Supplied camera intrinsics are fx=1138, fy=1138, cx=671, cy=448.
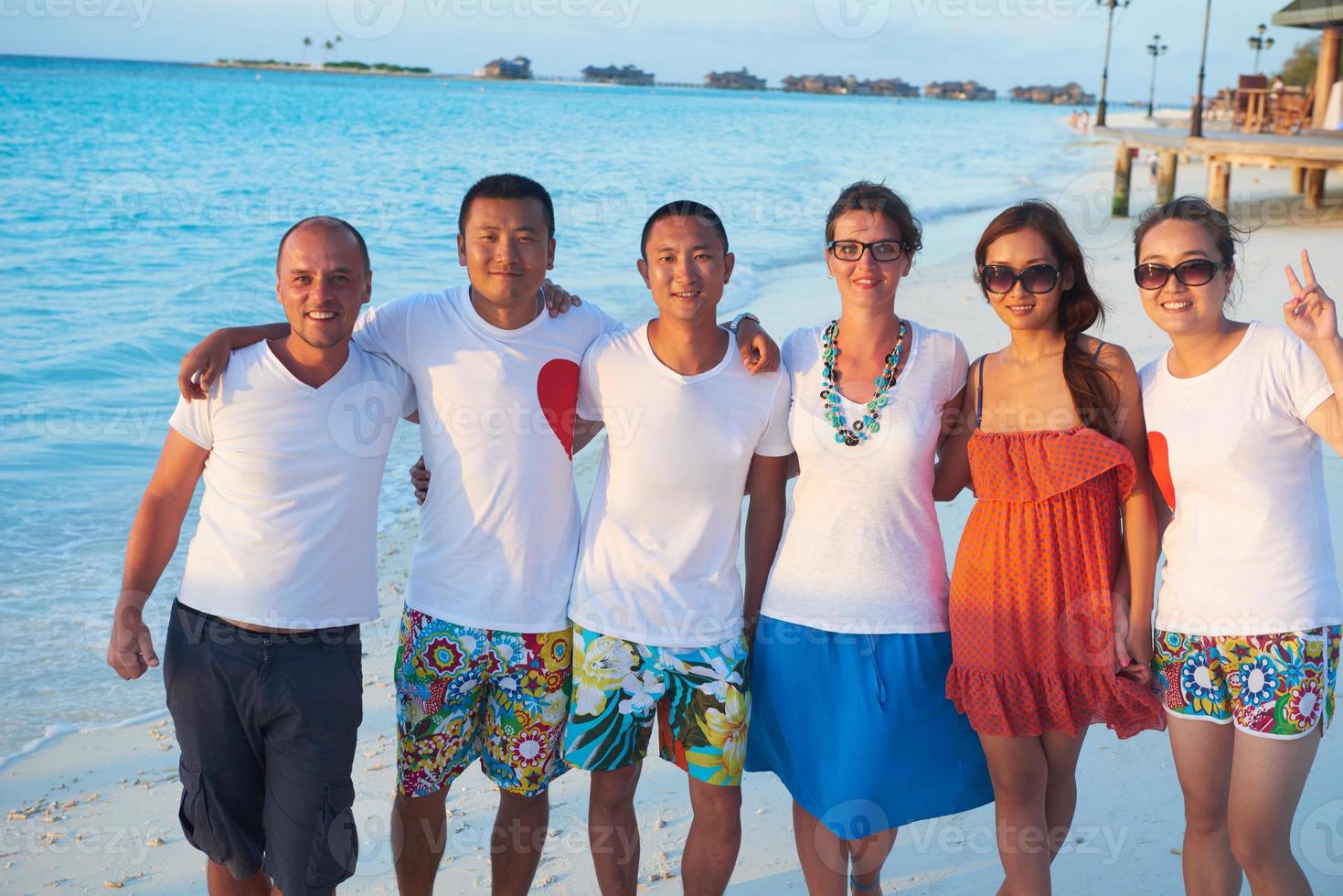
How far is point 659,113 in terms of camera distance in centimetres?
6341

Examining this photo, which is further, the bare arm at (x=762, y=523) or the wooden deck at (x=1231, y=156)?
the wooden deck at (x=1231, y=156)

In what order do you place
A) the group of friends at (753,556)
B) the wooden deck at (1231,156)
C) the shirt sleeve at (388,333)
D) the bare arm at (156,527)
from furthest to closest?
1. the wooden deck at (1231,156)
2. the shirt sleeve at (388,333)
3. the bare arm at (156,527)
4. the group of friends at (753,556)

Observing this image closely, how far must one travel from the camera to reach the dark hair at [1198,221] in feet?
10.2

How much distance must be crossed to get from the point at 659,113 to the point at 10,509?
5924cm

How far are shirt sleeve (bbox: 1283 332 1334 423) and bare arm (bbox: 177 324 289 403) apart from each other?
8.92 feet

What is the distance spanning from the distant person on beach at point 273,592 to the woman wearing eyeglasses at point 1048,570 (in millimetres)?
1705

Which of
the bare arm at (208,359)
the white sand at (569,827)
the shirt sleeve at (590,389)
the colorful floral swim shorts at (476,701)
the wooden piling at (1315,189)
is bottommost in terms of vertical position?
the white sand at (569,827)

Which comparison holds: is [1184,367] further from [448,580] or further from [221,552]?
[221,552]

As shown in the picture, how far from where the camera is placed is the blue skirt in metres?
3.14

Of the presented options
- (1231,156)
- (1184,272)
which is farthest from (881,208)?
(1231,156)

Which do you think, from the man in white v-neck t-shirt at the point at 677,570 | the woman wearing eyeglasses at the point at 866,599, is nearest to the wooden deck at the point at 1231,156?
the woman wearing eyeglasses at the point at 866,599

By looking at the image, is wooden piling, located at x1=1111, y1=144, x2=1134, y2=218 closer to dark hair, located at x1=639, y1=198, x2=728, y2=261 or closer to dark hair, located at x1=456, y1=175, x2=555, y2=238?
dark hair, located at x1=639, y1=198, x2=728, y2=261

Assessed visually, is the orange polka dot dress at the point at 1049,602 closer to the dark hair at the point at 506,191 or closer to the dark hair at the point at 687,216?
the dark hair at the point at 687,216

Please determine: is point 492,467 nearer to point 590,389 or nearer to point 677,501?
point 590,389
